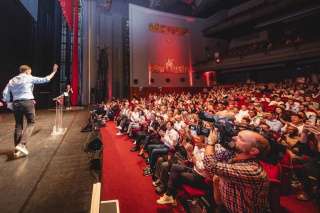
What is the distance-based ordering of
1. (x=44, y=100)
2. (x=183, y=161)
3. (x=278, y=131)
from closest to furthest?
(x=183, y=161) < (x=278, y=131) < (x=44, y=100)

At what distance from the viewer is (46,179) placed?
1.63 metres

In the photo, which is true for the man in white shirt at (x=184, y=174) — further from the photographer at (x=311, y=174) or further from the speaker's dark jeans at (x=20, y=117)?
the speaker's dark jeans at (x=20, y=117)

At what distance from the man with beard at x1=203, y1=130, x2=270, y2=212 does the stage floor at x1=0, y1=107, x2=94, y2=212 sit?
42.5 inches

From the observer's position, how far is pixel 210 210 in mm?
1844

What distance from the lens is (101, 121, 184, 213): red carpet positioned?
6.97ft

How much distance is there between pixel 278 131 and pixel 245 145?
3253 millimetres

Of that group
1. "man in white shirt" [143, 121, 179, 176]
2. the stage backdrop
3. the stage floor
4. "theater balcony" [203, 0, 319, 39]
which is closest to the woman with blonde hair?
"man in white shirt" [143, 121, 179, 176]

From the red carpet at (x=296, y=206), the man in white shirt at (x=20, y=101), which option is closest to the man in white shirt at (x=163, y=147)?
the red carpet at (x=296, y=206)

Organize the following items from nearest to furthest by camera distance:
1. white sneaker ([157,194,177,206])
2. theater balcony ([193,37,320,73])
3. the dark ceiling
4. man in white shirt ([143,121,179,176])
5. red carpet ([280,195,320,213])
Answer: red carpet ([280,195,320,213])
white sneaker ([157,194,177,206])
man in white shirt ([143,121,179,176])
theater balcony ([193,37,320,73])
the dark ceiling

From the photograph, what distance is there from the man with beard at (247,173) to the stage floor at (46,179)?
1.08 metres

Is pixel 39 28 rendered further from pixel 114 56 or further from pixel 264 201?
pixel 264 201

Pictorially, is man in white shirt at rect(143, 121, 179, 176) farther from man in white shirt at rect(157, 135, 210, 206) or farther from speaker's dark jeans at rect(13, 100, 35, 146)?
speaker's dark jeans at rect(13, 100, 35, 146)

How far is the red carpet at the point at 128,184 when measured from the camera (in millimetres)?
2125

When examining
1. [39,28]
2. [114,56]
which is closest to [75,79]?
[39,28]
